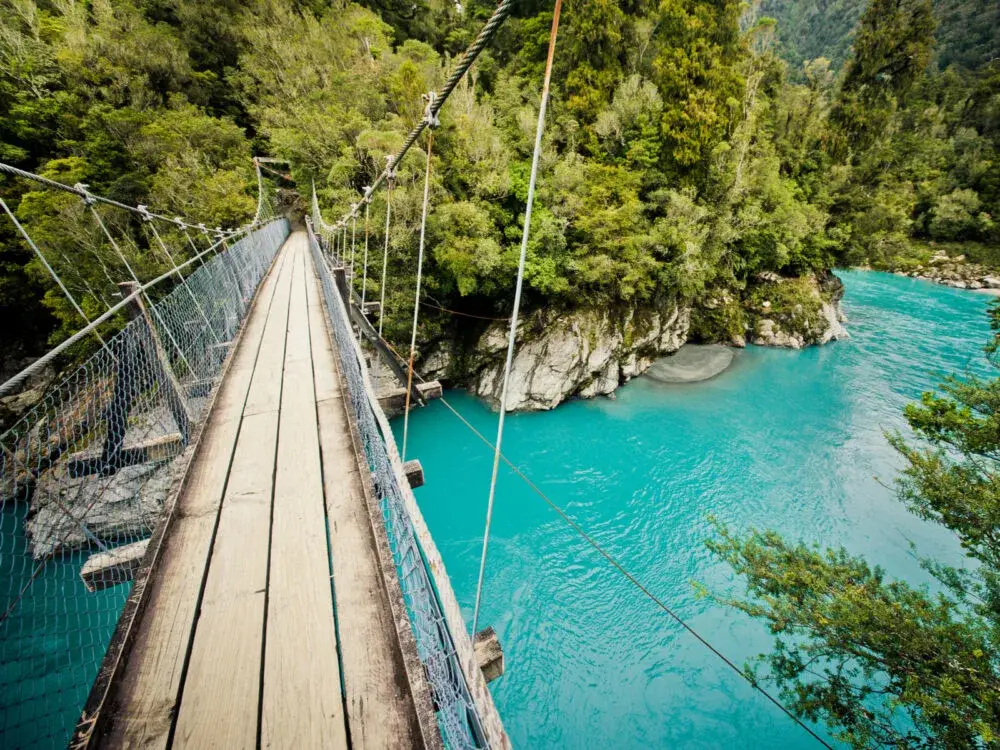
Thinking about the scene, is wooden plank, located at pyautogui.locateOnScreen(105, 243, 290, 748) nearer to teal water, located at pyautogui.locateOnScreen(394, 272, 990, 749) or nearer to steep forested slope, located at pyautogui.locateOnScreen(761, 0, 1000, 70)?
teal water, located at pyautogui.locateOnScreen(394, 272, 990, 749)

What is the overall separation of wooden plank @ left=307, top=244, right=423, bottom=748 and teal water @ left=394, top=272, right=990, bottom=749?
5.87 m

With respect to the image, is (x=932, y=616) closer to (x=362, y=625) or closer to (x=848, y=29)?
(x=362, y=625)

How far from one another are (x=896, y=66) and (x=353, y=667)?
29.4m

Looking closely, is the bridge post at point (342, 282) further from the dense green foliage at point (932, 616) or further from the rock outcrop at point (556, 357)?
the rock outcrop at point (556, 357)

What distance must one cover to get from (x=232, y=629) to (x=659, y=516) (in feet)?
29.7

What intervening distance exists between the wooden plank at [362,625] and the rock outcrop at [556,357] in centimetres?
880

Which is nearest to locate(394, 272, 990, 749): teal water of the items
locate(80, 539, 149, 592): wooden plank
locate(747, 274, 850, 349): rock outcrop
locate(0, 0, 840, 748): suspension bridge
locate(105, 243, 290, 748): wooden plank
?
locate(747, 274, 850, 349): rock outcrop

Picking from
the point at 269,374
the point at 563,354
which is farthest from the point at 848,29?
the point at 269,374

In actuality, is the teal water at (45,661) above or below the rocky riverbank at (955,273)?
below

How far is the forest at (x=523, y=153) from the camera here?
10.4 metres

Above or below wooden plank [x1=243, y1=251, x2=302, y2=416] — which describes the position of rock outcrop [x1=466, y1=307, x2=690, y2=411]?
below

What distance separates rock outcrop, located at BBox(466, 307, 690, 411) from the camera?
11.5m

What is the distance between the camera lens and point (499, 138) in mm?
11141

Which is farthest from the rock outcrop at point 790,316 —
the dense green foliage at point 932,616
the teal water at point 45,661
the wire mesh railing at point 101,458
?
the teal water at point 45,661
